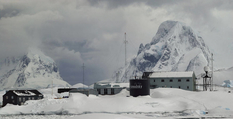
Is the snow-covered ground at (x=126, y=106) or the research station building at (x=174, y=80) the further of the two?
the research station building at (x=174, y=80)

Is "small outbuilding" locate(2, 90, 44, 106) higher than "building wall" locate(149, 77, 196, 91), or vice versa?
"building wall" locate(149, 77, 196, 91)

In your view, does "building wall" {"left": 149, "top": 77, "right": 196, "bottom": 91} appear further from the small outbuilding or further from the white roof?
the small outbuilding

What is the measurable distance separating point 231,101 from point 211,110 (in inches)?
281

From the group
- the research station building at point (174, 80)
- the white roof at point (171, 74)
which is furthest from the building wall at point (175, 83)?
the white roof at point (171, 74)

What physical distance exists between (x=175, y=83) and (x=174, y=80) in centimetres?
110

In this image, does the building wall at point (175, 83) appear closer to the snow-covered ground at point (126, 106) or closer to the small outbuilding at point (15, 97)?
the snow-covered ground at point (126, 106)

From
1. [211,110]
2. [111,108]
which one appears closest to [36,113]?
[111,108]

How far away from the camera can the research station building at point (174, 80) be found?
10225cm

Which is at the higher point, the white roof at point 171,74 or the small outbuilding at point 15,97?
the white roof at point 171,74

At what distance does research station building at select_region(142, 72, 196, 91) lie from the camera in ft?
335

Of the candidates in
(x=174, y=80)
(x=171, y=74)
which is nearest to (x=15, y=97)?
(x=174, y=80)

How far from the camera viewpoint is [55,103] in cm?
7125

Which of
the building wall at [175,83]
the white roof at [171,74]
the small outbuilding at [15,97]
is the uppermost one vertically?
the white roof at [171,74]

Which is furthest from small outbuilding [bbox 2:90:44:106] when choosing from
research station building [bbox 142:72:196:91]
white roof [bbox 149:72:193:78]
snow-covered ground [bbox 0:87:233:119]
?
white roof [bbox 149:72:193:78]
